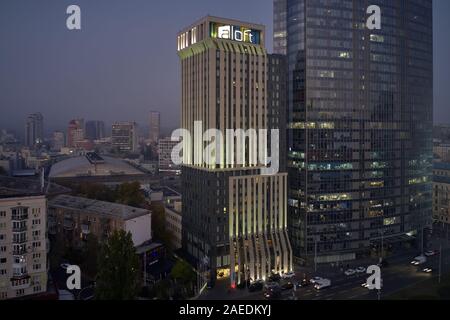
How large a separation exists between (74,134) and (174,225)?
96.8 metres

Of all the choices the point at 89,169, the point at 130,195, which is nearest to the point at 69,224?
the point at 130,195

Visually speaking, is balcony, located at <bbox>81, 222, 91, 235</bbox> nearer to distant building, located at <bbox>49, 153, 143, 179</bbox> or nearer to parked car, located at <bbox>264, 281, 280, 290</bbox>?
parked car, located at <bbox>264, 281, 280, 290</bbox>

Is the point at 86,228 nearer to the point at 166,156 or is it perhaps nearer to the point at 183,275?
the point at 183,275

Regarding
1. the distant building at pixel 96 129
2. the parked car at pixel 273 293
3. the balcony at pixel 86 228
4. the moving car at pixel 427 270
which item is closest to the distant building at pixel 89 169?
the balcony at pixel 86 228

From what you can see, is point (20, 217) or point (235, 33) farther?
point (235, 33)

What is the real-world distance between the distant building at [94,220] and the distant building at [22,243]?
33.6 ft

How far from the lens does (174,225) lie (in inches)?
2221

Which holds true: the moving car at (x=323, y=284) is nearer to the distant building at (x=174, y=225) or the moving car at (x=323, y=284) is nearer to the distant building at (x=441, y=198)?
the distant building at (x=174, y=225)

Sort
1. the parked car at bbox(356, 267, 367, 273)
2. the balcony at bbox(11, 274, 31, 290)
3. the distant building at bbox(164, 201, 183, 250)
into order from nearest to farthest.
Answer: the balcony at bbox(11, 274, 31, 290), the parked car at bbox(356, 267, 367, 273), the distant building at bbox(164, 201, 183, 250)

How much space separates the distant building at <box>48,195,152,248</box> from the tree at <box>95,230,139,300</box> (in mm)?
13435

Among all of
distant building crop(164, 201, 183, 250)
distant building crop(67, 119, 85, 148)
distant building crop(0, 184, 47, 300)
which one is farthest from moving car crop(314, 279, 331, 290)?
distant building crop(67, 119, 85, 148)

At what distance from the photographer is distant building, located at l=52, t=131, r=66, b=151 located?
14632cm
